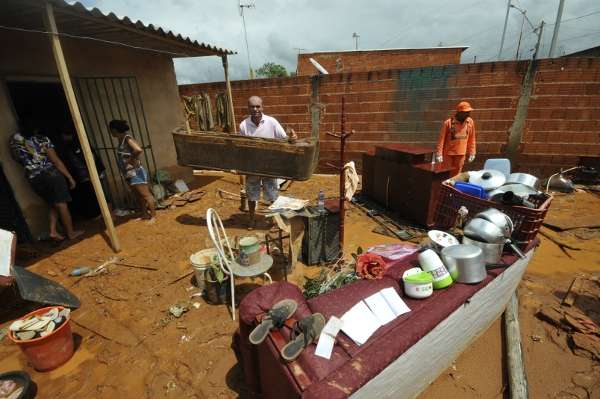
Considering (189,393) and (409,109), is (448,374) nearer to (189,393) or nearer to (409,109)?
(189,393)

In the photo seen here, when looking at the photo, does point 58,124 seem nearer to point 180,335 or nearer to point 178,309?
point 178,309

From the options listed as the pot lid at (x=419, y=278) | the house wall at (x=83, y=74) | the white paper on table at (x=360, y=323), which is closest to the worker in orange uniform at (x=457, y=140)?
the pot lid at (x=419, y=278)

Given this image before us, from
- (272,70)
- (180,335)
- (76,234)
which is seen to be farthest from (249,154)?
(272,70)

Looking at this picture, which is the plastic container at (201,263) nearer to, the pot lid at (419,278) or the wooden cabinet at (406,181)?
the pot lid at (419,278)

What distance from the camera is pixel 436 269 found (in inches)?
75.4

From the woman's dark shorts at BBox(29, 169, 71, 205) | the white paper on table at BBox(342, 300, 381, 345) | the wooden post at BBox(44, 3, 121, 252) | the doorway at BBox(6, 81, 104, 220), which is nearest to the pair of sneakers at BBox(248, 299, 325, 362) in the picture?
the white paper on table at BBox(342, 300, 381, 345)

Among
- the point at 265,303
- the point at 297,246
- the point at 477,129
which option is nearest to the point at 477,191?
the point at 297,246

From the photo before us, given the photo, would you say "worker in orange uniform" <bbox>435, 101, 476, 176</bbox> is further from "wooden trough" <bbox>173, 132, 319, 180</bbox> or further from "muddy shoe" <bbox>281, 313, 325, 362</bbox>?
"muddy shoe" <bbox>281, 313, 325, 362</bbox>

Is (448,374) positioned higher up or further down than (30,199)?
further down

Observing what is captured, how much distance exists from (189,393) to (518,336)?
282 cm

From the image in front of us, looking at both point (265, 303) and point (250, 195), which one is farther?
point (250, 195)

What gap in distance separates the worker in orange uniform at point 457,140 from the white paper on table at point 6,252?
5528 millimetres

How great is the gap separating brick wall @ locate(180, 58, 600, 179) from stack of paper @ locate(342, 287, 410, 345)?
18.3 ft

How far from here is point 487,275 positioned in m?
2.06
